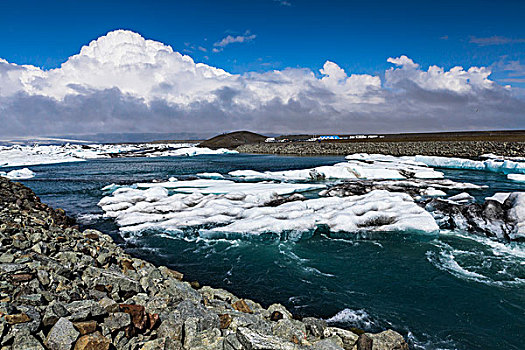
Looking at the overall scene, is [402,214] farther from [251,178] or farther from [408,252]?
[251,178]

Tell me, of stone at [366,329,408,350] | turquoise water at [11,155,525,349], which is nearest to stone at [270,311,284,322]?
turquoise water at [11,155,525,349]

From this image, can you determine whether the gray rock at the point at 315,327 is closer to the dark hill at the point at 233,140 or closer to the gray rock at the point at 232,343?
the gray rock at the point at 232,343

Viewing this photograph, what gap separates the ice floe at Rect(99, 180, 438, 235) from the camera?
977cm

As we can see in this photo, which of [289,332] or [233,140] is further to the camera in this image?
[233,140]

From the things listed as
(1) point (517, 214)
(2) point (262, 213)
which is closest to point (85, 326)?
(2) point (262, 213)

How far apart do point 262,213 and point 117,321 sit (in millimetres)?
7583

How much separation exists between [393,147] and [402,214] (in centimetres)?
4411

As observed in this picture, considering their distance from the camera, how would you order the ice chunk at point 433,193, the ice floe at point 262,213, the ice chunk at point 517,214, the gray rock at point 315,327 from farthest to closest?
the ice chunk at point 433,193 → the ice floe at point 262,213 → the ice chunk at point 517,214 → the gray rock at point 315,327

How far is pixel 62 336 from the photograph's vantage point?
10.8 feet

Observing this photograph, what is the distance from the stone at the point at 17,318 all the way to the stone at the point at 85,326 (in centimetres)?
49

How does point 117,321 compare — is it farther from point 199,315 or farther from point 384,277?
point 384,277

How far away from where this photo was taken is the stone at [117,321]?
147 inches

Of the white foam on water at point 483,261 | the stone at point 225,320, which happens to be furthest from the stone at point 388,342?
the white foam on water at point 483,261

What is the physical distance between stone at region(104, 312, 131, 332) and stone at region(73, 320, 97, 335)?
155 mm
